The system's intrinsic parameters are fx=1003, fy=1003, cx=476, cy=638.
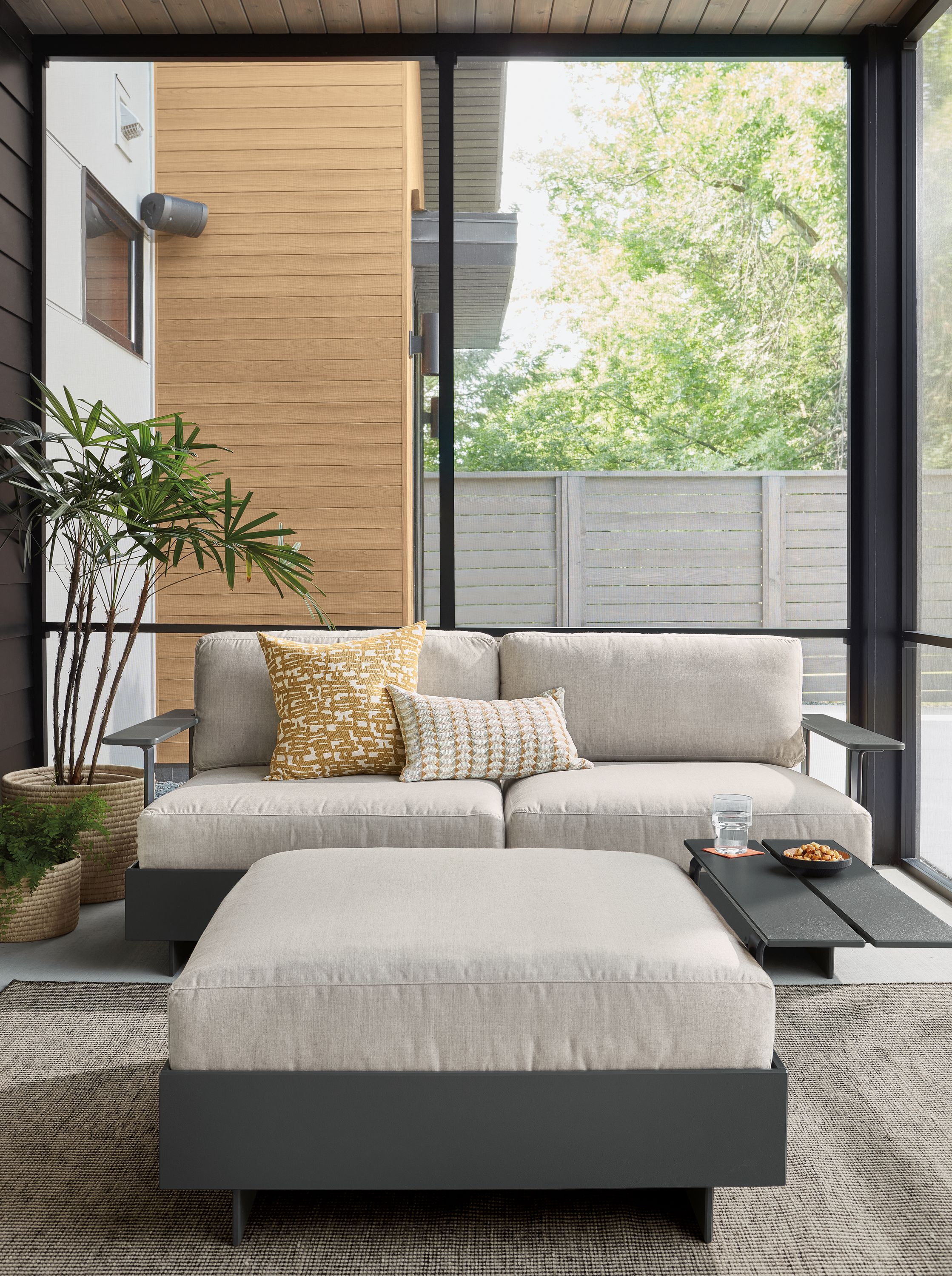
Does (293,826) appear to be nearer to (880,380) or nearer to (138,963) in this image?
(138,963)

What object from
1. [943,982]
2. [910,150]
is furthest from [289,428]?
[943,982]

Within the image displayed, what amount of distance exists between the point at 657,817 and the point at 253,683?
125 cm

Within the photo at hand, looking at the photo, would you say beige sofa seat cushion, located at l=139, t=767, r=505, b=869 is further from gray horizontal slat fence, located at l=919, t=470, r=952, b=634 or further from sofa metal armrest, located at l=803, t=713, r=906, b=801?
gray horizontal slat fence, located at l=919, t=470, r=952, b=634

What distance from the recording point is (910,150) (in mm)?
3355

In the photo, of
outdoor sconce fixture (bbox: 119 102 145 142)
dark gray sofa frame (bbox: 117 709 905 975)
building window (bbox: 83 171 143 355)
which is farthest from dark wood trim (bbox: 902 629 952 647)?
outdoor sconce fixture (bbox: 119 102 145 142)

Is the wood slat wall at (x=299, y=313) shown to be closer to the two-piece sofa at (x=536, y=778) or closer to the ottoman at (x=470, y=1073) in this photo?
the two-piece sofa at (x=536, y=778)

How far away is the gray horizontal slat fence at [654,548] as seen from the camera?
395 centimetres

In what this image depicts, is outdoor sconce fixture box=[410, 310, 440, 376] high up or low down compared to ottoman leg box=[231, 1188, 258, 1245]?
up

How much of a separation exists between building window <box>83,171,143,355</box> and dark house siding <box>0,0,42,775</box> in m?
0.48

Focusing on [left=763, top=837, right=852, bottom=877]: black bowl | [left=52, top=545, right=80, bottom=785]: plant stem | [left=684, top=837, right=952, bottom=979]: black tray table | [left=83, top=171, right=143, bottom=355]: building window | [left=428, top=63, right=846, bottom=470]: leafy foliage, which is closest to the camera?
[left=684, top=837, right=952, bottom=979]: black tray table

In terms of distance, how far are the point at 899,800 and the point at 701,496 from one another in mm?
1400

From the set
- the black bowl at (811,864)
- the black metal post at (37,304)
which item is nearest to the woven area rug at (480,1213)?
the black bowl at (811,864)

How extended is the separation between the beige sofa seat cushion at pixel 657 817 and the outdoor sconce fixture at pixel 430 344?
5.74ft

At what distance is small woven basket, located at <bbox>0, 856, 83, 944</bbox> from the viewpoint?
267 cm
